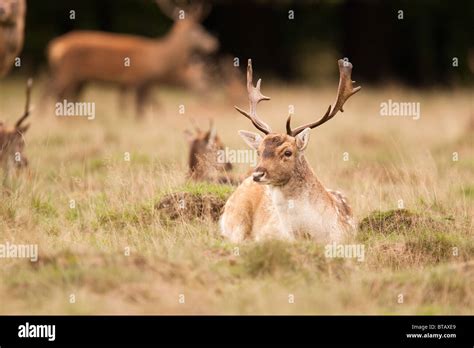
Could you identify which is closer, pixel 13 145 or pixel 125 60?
pixel 13 145

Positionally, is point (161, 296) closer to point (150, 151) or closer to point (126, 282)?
point (126, 282)

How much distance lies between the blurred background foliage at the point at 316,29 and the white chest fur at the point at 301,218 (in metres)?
16.1

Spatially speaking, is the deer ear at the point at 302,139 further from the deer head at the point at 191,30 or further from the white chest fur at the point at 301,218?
the deer head at the point at 191,30

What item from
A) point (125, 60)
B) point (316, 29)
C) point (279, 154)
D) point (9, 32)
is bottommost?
point (279, 154)

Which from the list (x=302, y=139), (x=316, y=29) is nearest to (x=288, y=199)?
(x=302, y=139)

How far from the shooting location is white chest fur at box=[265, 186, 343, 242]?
8281 millimetres

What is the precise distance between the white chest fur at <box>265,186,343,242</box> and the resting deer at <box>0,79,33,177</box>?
318 cm

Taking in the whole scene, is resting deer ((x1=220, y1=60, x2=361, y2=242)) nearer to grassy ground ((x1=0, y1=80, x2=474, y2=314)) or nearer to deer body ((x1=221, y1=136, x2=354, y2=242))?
deer body ((x1=221, y1=136, x2=354, y2=242))

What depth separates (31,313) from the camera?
267 inches

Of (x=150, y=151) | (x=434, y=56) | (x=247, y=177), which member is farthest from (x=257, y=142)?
(x=434, y=56)

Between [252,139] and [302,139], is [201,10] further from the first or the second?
[302,139]

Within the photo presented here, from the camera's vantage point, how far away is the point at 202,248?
26.2 ft

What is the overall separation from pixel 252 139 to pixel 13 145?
3.10 metres

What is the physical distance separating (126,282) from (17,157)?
391cm
